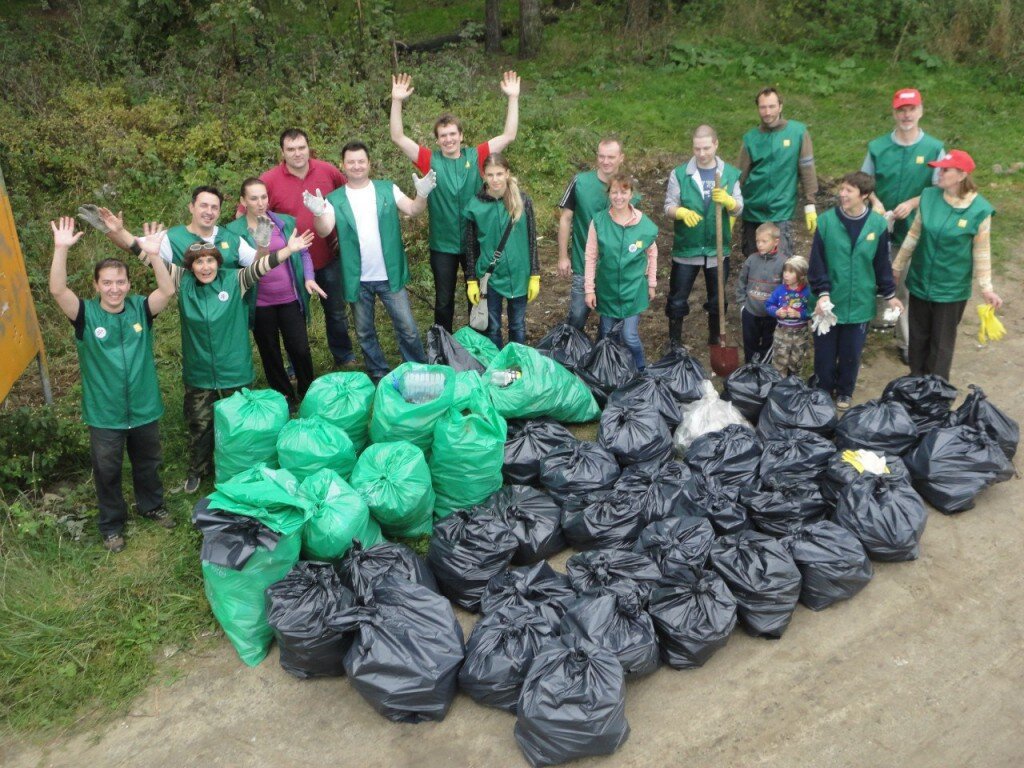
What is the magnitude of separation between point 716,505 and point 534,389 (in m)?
1.30

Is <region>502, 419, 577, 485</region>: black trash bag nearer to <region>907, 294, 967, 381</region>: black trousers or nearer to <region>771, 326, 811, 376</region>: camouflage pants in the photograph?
<region>771, 326, 811, 376</region>: camouflage pants

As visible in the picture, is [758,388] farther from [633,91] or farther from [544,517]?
[633,91]

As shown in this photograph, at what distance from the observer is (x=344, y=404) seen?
535 cm

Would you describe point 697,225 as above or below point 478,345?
above

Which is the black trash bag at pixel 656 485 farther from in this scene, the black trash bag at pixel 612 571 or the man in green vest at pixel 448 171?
the man in green vest at pixel 448 171

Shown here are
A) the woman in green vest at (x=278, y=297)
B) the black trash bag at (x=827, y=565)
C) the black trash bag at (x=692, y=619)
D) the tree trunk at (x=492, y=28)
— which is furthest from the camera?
the tree trunk at (x=492, y=28)

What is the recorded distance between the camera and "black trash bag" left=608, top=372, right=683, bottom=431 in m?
5.81

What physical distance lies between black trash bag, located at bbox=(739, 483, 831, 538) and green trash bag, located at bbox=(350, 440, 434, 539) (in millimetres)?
1673

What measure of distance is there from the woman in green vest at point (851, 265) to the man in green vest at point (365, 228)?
2400mm

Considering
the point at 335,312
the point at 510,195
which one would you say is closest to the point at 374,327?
the point at 335,312

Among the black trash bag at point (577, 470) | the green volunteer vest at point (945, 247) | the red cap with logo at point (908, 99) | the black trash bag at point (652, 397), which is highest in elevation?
the red cap with logo at point (908, 99)

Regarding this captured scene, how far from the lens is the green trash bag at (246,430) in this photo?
5039 millimetres

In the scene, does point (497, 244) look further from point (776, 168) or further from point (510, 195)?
point (776, 168)

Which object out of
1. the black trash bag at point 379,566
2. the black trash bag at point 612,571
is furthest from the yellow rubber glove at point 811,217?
the black trash bag at point 379,566
